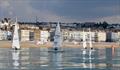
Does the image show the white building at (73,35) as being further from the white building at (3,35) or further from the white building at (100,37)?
the white building at (3,35)

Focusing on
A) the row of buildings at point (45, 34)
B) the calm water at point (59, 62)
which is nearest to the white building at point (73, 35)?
the row of buildings at point (45, 34)

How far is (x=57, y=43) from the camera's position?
9081cm

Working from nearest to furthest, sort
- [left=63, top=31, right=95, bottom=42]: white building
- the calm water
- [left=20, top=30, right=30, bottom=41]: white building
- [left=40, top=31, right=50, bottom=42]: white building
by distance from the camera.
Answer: the calm water, [left=40, top=31, right=50, bottom=42]: white building, [left=20, top=30, right=30, bottom=41]: white building, [left=63, top=31, right=95, bottom=42]: white building

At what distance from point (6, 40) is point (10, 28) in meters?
9.06

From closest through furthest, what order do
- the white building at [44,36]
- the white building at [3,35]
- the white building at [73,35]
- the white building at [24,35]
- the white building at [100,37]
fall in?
the white building at [3,35], the white building at [44,36], the white building at [24,35], the white building at [100,37], the white building at [73,35]

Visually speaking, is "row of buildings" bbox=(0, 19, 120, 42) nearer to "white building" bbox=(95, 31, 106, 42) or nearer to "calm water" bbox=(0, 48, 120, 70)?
"white building" bbox=(95, 31, 106, 42)

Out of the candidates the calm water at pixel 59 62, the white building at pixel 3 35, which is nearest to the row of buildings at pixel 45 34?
the white building at pixel 3 35

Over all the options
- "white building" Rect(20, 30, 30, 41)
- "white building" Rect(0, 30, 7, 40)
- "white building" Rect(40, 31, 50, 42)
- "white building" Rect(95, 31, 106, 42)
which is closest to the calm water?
"white building" Rect(0, 30, 7, 40)

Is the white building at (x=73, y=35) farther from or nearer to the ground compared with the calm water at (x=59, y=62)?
farther from the ground

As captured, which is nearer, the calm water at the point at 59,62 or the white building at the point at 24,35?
the calm water at the point at 59,62

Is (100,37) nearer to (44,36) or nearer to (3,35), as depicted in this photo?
(44,36)

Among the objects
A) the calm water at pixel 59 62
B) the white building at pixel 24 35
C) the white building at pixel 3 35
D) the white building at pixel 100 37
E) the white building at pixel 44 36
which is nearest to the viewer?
the calm water at pixel 59 62

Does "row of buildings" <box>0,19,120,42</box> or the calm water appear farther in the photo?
"row of buildings" <box>0,19,120,42</box>

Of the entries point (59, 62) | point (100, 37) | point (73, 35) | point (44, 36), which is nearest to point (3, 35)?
point (44, 36)
